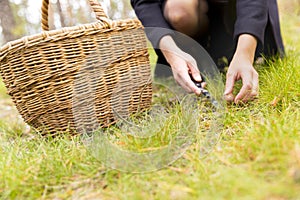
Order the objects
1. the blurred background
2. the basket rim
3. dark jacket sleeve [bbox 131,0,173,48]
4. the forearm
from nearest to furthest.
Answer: the basket rim < the forearm < dark jacket sleeve [bbox 131,0,173,48] < the blurred background

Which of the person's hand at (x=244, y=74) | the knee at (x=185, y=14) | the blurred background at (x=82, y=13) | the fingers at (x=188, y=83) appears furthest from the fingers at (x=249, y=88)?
the blurred background at (x=82, y=13)

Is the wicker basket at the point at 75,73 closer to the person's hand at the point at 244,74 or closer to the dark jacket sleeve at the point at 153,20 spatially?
the dark jacket sleeve at the point at 153,20

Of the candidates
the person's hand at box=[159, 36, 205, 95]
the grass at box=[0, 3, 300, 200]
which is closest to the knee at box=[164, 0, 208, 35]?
the person's hand at box=[159, 36, 205, 95]

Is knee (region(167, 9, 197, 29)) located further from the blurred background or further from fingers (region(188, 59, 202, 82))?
the blurred background

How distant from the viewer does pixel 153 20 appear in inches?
55.1

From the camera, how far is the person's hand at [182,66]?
1.16m

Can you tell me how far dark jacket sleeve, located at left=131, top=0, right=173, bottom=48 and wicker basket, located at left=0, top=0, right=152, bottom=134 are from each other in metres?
0.15

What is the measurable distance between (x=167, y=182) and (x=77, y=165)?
0.87 feet

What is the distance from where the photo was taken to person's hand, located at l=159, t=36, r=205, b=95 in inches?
45.5

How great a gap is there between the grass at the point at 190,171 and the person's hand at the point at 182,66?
0.17 meters

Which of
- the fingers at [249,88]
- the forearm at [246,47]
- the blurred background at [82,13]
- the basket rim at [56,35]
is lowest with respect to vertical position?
the blurred background at [82,13]

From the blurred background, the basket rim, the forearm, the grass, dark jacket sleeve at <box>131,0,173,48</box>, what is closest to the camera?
the grass

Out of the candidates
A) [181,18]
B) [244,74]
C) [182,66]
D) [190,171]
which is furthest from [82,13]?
[190,171]

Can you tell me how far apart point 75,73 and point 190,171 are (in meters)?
0.55
